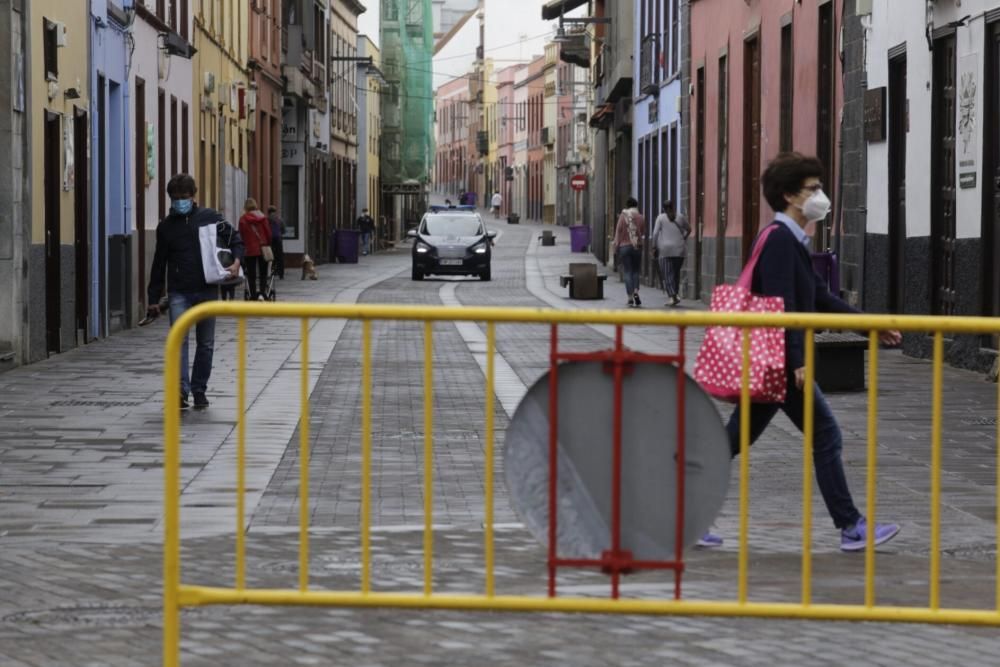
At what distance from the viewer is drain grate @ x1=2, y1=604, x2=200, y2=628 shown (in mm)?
7242

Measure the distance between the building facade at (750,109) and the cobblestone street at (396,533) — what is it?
10162 mm

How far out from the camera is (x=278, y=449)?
12.7 meters

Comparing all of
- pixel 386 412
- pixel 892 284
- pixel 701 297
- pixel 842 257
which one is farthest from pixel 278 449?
pixel 701 297

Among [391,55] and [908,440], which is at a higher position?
[391,55]

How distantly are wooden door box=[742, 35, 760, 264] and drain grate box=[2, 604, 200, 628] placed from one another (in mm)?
24678

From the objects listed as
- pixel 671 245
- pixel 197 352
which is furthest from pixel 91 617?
pixel 671 245

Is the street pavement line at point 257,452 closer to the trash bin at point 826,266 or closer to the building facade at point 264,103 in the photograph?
the trash bin at point 826,266

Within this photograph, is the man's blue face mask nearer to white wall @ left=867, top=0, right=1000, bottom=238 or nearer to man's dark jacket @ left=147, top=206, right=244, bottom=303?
man's dark jacket @ left=147, top=206, right=244, bottom=303

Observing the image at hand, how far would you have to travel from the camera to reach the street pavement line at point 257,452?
30.5 feet

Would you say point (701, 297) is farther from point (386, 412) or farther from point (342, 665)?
point (342, 665)

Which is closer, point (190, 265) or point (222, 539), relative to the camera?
point (222, 539)

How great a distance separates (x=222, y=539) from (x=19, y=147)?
472 inches

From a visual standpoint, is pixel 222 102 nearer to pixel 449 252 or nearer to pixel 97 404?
pixel 449 252

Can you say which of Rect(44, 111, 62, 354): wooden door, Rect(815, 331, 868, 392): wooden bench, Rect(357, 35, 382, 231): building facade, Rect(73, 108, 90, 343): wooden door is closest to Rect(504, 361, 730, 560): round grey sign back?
Rect(815, 331, 868, 392): wooden bench
